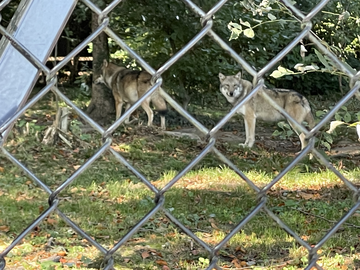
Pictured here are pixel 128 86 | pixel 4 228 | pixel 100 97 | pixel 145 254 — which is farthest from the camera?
pixel 100 97

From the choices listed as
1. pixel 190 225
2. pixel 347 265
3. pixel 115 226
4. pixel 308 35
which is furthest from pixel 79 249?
pixel 308 35

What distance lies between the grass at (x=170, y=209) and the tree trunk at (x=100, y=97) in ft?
4.82

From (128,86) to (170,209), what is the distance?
14.1ft

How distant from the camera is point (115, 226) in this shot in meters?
3.89

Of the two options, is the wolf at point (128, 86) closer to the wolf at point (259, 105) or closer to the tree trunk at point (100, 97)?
the tree trunk at point (100, 97)

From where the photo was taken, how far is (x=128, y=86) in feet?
27.3

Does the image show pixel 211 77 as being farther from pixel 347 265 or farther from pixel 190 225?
pixel 347 265

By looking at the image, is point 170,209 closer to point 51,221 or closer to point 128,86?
point 51,221

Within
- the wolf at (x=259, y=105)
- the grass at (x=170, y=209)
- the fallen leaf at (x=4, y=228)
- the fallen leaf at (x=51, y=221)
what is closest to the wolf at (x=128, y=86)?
the wolf at (x=259, y=105)

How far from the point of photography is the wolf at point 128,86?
26.3 feet

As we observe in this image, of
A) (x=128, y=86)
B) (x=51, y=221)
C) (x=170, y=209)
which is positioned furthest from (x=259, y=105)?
(x=51, y=221)

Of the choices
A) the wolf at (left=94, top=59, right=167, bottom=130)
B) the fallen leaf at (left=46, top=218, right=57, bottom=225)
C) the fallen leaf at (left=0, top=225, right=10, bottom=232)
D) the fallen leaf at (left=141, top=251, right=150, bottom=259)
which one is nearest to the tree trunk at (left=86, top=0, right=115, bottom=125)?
the wolf at (left=94, top=59, right=167, bottom=130)

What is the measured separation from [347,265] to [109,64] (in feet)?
20.6

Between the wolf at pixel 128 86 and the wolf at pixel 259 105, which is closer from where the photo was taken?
the wolf at pixel 259 105
